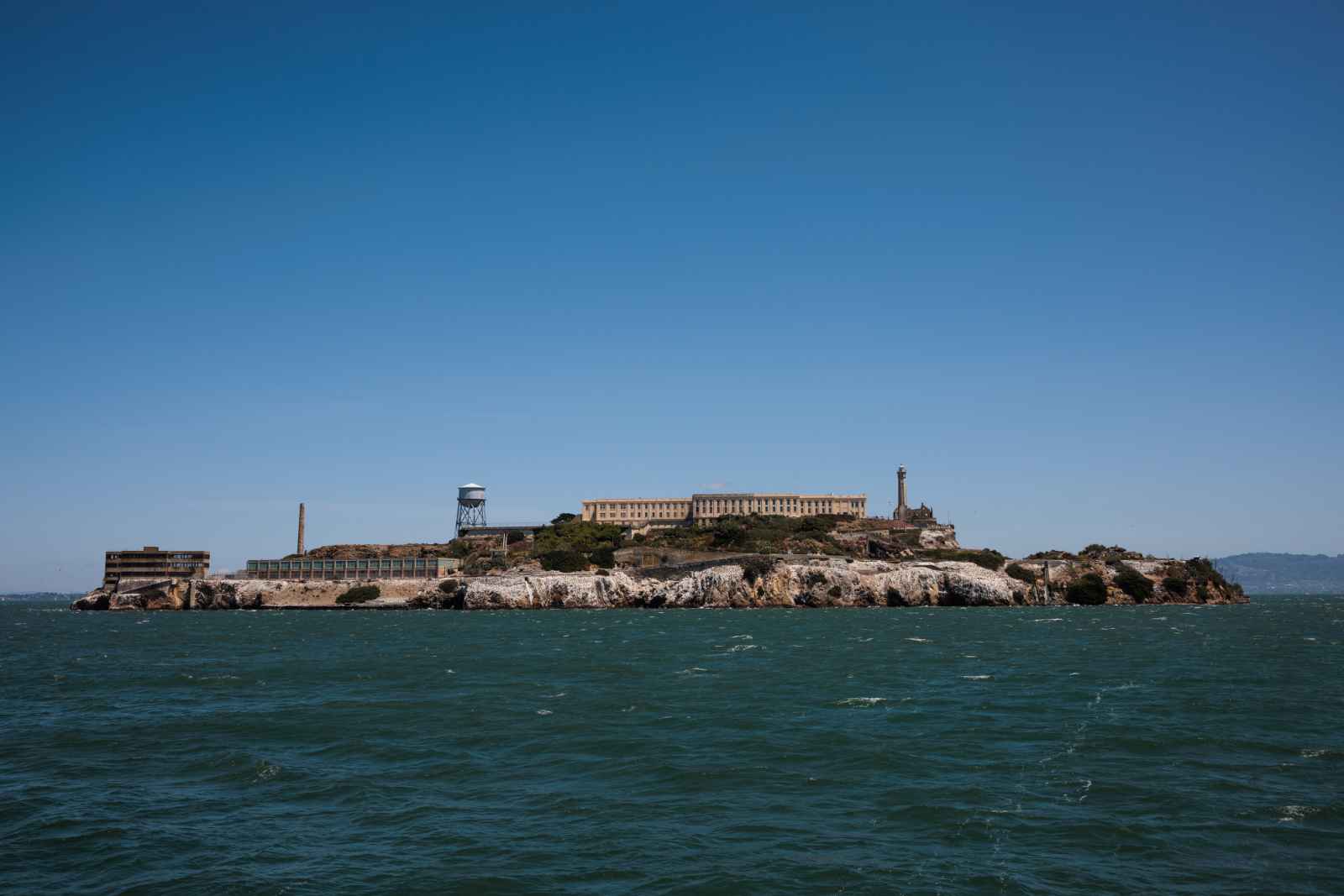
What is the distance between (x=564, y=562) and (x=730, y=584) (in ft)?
105

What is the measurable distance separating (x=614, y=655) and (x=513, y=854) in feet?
122

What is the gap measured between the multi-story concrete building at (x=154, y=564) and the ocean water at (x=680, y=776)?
120092 mm

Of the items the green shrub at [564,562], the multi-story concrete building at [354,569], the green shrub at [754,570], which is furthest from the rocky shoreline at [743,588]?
the multi-story concrete building at [354,569]

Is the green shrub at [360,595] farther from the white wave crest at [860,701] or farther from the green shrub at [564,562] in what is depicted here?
the white wave crest at [860,701]

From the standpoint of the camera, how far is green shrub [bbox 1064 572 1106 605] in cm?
13638

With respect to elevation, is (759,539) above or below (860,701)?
above

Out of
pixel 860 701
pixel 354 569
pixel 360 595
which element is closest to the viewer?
pixel 860 701

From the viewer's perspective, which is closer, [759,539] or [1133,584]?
[1133,584]

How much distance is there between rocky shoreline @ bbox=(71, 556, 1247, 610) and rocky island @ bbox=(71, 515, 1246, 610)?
0.41 feet

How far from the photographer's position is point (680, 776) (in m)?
25.4

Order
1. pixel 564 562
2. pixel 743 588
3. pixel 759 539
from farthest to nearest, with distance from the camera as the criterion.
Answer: pixel 759 539, pixel 564 562, pixel 743 588

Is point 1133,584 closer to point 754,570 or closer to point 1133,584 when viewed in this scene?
point 1133,584

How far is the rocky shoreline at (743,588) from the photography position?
427 ft

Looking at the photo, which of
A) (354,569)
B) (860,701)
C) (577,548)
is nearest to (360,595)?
(354,569)
